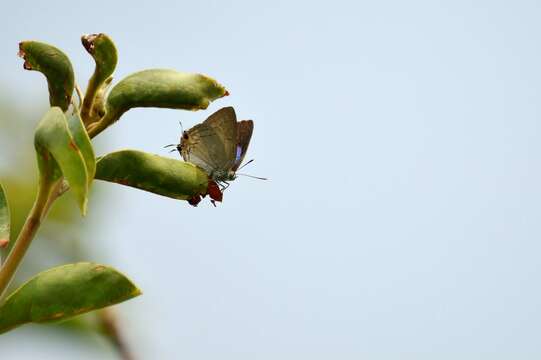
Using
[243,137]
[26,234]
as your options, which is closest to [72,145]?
[26,234]

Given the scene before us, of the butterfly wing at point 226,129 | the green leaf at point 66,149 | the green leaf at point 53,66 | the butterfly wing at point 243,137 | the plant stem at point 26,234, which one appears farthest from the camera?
the butterfly wing at point 243,137

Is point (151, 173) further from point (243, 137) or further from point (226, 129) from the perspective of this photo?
point (243, 137)

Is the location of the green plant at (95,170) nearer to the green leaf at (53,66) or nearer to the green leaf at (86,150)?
the green leaf at (53,66)

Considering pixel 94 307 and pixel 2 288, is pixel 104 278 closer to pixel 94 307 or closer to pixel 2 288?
pixel 94 307

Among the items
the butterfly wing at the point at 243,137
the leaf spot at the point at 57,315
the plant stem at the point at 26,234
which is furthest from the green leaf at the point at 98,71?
the butterfly wing at the point at 243,137

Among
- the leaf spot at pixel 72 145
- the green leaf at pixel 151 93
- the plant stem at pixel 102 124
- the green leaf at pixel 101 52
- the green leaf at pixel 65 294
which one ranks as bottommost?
the green leaf at pixel 65 294

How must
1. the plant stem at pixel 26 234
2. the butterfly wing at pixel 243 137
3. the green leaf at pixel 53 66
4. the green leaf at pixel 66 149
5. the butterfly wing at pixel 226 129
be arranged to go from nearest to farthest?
the green leaf at pixel 66 149 < the plant stem at pixel 26 234 < the green leaf at pixel 53 66 < the butterfly wing at pixel 226 129 < the butterfly wing at pixel 243 137

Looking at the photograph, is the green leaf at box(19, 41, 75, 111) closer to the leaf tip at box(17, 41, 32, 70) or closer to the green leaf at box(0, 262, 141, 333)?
the leaf tip at box(17, 41, 32, 70)

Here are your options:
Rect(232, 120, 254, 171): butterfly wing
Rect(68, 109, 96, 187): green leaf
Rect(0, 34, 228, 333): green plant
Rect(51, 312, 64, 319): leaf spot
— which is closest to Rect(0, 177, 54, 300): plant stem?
Rect(0, 34, 228, 333): green plant
